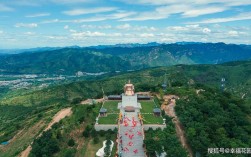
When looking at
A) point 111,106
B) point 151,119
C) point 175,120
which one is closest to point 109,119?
point 151,119

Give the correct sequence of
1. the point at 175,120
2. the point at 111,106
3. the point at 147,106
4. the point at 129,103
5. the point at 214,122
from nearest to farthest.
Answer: the point at 214,122 → the point at 175,120 → the point at 129,103 → the point at 111,106 → the point at 147,106

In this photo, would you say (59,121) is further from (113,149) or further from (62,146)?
(113,149)

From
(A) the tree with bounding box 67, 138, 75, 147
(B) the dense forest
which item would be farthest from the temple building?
(A) the tree with bounding box 67, 138, 75, 147

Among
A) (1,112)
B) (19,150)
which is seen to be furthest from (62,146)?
(1,112)

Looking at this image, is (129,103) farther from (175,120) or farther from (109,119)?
(175,120)

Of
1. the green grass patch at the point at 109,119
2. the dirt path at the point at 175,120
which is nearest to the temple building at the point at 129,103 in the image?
the green grass patch at the point at 109,119

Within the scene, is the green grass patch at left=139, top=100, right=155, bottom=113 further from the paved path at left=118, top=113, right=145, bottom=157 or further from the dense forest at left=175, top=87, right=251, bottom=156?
the dense forest at left=175, top=87, right=251, bottom=156

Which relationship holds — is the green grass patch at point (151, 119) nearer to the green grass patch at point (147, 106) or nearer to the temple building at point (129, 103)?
A: the green grass patch at point (147, 106)
